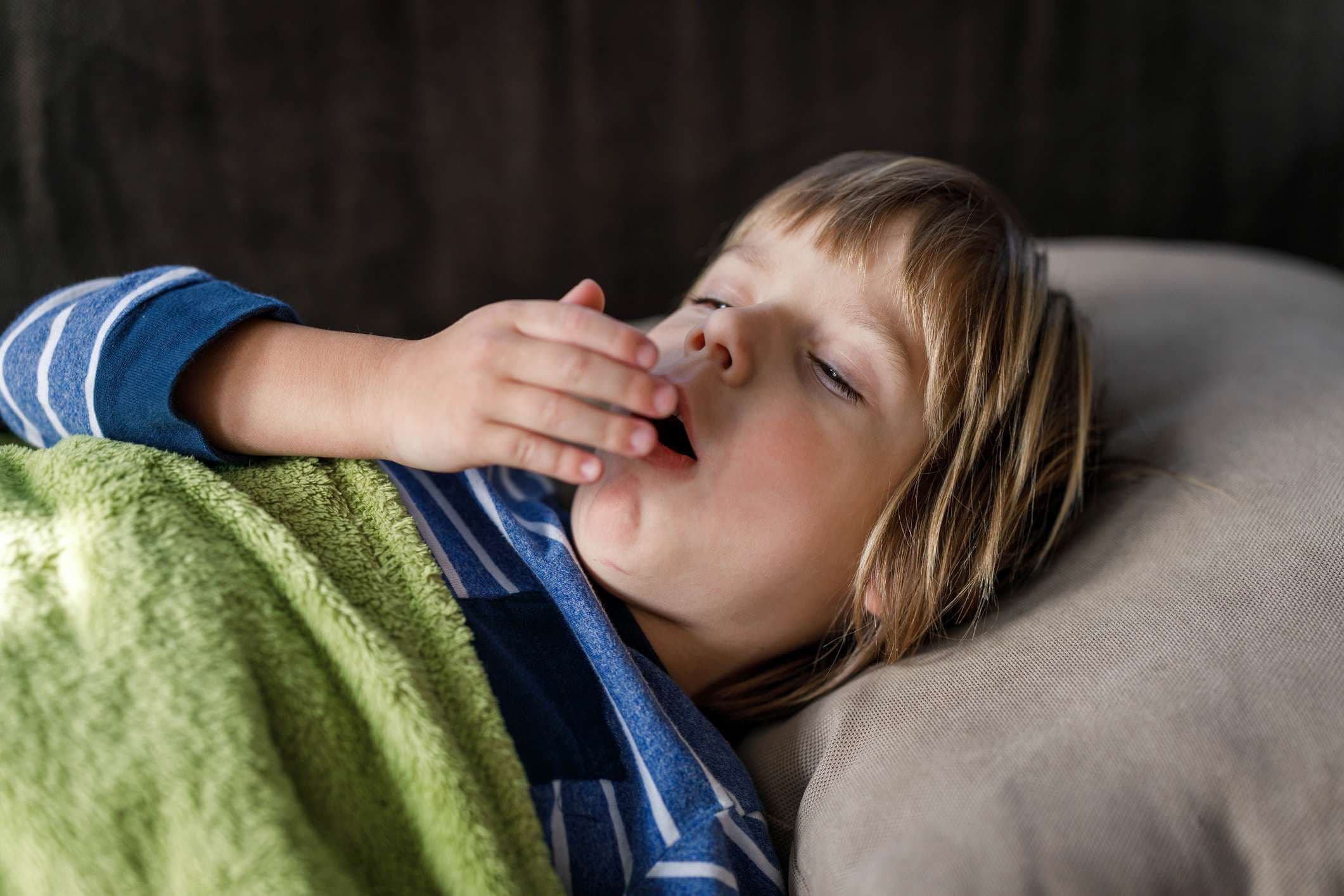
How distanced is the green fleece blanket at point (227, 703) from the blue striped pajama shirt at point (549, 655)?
0.12 feet

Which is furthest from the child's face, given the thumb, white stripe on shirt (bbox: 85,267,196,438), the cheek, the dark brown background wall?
the dark brown background wall

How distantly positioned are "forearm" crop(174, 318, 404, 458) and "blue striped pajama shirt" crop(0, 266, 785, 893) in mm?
22

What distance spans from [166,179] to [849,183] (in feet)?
2.38

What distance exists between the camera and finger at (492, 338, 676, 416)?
0.56 m

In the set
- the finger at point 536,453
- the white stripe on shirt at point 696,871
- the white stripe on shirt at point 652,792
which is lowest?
the white stripe on shirt at point 696,871

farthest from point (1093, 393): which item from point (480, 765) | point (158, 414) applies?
point (158, 414)

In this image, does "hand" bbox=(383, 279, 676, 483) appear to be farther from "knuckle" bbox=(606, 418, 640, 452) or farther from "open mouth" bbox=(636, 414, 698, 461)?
"open mouth" bbox=(636, 414, 698, 461)

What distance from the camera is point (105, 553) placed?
0.55 m

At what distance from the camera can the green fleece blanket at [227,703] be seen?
1.58ft

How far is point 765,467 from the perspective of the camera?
69cm

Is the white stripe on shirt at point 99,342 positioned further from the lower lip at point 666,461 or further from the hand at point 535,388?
the lower lip at point 666,461

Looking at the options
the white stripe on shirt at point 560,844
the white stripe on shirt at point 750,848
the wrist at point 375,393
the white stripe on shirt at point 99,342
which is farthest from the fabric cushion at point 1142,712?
the white stripe on shirt at point 99,342

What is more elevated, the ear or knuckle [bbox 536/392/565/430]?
knuckle [bbox 536/392/565/430]

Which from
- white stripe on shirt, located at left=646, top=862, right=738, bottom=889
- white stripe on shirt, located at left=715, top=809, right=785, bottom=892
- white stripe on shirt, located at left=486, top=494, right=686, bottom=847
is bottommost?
white stripe on shirt, located at left=715, top=809, right=785, bottom=892
